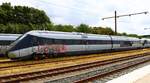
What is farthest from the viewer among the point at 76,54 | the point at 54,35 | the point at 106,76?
the point at 76,54

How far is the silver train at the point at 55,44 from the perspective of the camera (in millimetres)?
27172

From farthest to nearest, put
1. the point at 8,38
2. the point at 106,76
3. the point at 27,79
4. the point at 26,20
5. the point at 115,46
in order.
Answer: the point at 26,20 < the point at 115,46 < the point at 8,38 < the point at 106,76 < the point at 27,79

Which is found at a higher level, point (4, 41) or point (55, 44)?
point (4, 41)

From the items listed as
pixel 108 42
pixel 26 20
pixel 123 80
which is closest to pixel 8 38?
pixel 108 42

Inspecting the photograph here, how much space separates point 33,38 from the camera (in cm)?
2802

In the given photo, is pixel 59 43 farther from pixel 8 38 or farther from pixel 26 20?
pixel 26 20

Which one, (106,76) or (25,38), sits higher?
(25,38)

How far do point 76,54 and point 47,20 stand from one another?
62.4 metres

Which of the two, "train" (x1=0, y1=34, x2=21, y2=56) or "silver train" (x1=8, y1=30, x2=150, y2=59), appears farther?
"train" (x1=0, y1=34, x2=21, y2=56)

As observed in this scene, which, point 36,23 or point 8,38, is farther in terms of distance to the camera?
point 36,23

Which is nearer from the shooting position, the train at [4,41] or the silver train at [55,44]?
the silver train at [55,44]

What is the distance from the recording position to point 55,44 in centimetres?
3159

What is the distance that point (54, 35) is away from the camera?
104 feet

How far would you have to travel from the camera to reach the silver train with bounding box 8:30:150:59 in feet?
89.1
